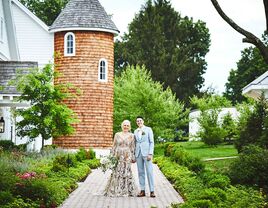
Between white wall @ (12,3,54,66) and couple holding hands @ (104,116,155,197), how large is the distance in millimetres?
25656

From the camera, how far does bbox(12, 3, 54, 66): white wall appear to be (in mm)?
44531

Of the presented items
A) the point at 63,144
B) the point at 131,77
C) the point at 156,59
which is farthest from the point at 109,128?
the point at 156,59

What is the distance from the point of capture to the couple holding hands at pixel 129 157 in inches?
750

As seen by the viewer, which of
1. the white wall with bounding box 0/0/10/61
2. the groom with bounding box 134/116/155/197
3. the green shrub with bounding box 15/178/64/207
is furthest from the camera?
the white wall with bounding box 0/0/10/61

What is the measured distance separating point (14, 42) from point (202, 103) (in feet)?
50.5

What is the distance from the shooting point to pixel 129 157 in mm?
19516

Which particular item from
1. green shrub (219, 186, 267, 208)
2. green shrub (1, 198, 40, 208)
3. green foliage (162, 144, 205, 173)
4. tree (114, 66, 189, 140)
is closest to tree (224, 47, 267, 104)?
tree (114, 66, 189, 140)

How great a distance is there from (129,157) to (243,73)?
59.3 meters

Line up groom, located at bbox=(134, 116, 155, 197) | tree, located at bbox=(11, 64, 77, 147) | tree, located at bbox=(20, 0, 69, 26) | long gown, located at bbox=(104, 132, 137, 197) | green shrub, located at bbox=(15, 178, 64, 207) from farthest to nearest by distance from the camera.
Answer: tree, located at bbox=(20, 0, 69, 26), tree, located at bbox=(11, 64, 77, 147), long gown, located at bbox=(104, 132, 137, 197), groom, located at bbox=(134, 116, 155, 197), green shrub, located at bbox=(15, 178, 64, 207)

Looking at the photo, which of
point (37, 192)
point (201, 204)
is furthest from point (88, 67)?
point (201, 204)

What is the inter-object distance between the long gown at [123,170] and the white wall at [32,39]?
25.6 m

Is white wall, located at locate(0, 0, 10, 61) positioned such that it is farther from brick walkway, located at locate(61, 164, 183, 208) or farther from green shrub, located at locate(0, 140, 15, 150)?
brick walkway, located at locate(61, 164, 183, 208)

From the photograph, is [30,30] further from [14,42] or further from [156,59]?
[156,59]

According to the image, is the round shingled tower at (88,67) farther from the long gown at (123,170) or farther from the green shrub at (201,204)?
the green shrub at (201,204)
